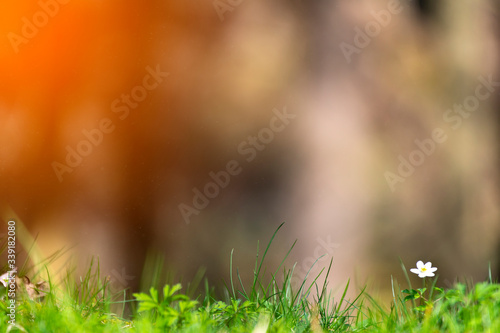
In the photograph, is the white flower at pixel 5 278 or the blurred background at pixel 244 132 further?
the blurred background at pixel 244 132

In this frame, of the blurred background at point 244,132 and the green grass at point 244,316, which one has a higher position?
the blurred background at point 244,132

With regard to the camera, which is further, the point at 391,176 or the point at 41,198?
the point at 391,176

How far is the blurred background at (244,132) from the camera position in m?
2.75

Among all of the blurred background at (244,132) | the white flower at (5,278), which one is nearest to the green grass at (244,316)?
the white flower at (5,278)

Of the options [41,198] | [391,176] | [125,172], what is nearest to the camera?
[41,198]

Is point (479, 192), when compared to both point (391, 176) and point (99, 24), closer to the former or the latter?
point (391, 176)

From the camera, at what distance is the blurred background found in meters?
2.75

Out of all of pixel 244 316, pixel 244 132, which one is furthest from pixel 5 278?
pixel 244 132

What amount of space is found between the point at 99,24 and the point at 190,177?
958mm

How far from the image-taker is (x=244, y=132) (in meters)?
2.98

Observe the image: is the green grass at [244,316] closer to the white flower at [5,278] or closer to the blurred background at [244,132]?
the white flower at [5,278]

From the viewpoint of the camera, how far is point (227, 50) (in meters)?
2.99

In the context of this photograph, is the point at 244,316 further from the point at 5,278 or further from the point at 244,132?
the point at 244,132

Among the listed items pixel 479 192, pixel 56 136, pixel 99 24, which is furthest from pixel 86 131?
pixel 479 192
